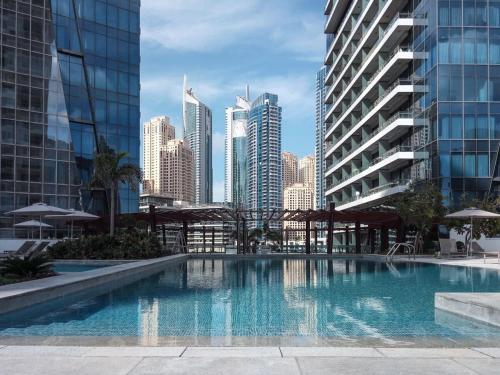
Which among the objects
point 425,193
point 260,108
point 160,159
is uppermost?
point 260,108

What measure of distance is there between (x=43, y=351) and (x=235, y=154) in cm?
15302

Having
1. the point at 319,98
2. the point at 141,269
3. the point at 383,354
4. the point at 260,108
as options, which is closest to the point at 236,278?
the point at 141,269

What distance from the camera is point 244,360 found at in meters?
5.82

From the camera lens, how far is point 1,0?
42312 millimetres

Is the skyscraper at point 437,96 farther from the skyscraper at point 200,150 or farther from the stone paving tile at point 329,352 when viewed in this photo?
the skyscraper at point 200,150

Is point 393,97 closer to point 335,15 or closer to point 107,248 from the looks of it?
point 107,248

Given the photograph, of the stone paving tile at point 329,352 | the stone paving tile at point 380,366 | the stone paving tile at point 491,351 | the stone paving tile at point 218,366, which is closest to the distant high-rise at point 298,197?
the stone paving tile at point 491,351

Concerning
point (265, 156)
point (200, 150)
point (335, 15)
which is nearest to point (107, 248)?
point (335, 15)

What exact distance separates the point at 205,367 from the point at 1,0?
4458cm

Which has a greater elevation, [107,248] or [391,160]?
[391,160]

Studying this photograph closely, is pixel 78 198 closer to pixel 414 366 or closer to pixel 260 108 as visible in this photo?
pixel 414 366

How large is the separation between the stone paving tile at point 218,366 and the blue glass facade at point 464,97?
36.9 meters

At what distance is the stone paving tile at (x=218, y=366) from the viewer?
5316mm

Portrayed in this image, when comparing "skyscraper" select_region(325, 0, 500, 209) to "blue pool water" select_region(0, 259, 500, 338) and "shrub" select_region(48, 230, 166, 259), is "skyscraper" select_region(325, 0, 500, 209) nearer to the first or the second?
"shrub" select_region(48, 230, 166, 259)
